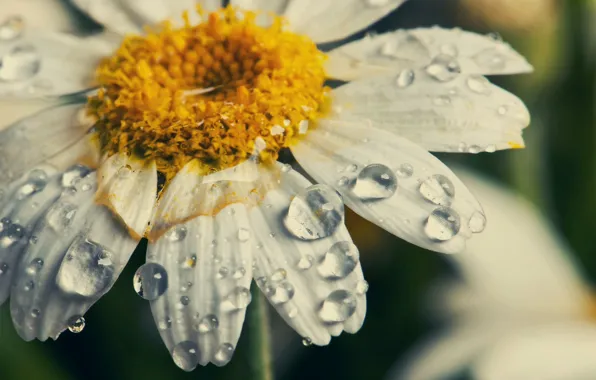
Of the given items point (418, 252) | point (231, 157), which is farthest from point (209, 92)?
point (418, 252)

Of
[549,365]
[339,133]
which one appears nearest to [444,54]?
[339,133]

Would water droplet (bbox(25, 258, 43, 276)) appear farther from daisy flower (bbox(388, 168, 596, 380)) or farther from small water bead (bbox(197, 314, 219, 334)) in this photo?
daisy flower (bbox(388, 168, 596, 380))

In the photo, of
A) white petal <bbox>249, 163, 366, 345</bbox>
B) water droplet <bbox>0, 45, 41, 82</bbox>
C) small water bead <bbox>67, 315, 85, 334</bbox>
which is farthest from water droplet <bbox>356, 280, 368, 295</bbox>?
water droplet <bbox>0, 45, 41, 82</bbox>

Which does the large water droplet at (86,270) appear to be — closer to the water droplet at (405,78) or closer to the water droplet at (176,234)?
the water droplet at (176,234)

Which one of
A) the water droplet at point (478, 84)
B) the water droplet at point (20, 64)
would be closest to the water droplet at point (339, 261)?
the water droplet at point (478, 84)

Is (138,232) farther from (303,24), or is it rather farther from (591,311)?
(591,311)

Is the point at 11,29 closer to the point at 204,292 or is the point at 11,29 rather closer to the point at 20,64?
the point at 20,64
